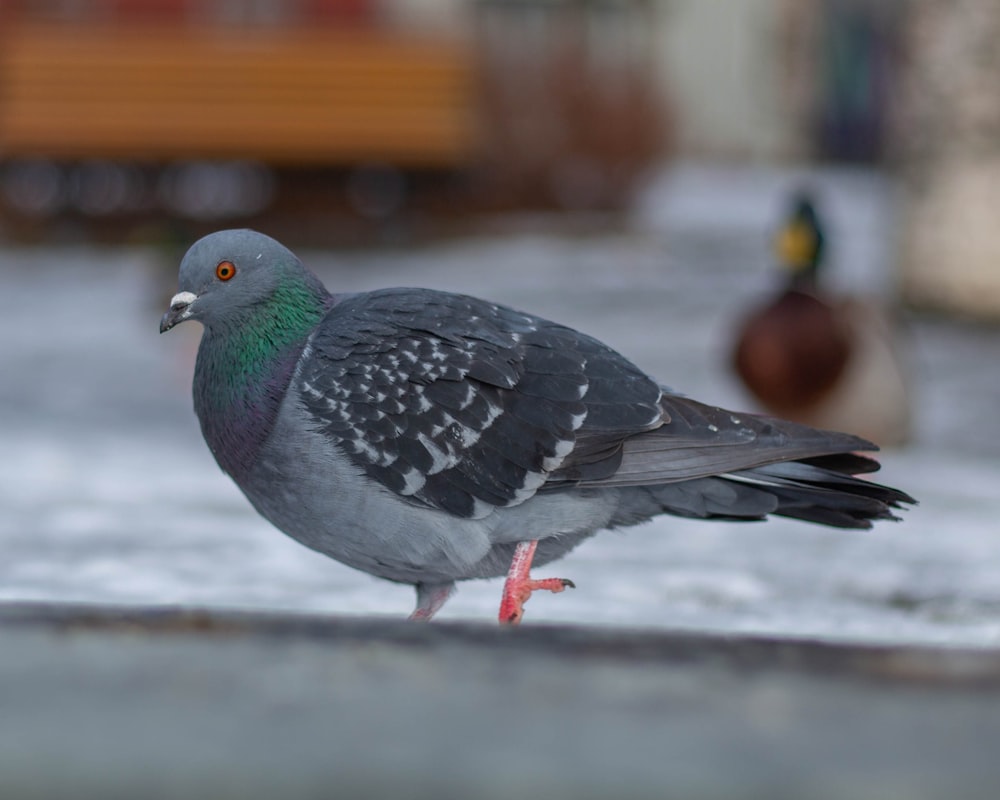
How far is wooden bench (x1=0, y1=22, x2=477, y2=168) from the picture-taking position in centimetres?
1296

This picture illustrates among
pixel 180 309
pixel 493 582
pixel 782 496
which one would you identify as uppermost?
pixel 180 309

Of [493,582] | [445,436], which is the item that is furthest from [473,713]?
[493,582]

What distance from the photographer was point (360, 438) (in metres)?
2.80

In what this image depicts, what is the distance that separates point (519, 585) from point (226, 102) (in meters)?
11.0

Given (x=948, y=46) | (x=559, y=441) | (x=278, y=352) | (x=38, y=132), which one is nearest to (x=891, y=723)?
(x=559, y=441)

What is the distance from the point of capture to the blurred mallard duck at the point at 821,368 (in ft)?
18.8

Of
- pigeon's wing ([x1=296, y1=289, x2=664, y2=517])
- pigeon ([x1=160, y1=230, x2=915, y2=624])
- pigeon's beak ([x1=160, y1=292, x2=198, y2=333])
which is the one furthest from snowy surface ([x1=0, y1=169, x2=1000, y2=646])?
pigeon's beak ([x1=160, y1=292, x2=198, y2=333])

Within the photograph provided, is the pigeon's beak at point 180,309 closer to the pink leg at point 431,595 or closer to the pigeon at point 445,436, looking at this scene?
the pigeon at point 445,436

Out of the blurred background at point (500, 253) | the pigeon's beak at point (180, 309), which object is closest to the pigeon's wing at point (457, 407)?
the pigeon's beak at point (180, 309)

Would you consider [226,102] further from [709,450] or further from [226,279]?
[709,450]

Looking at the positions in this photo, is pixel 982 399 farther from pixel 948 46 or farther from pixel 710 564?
pixel 710 564

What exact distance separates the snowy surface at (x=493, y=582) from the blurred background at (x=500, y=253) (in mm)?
→ 22

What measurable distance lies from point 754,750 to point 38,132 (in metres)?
12.6

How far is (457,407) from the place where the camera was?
112 inches
